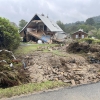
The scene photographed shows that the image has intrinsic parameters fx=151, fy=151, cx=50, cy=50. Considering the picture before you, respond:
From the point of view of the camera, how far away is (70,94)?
6.68 m

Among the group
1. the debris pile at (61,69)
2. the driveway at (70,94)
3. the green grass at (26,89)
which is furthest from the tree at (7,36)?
the driveway at (70,94)

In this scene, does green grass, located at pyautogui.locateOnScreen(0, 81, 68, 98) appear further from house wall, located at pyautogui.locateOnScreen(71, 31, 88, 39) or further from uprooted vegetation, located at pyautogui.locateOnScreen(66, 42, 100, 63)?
house wall, located at pyautogui.locateOnScreen(71, 31, 88, 39)

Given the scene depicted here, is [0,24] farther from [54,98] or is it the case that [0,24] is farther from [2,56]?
[54,98]

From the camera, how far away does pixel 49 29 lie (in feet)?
80.6

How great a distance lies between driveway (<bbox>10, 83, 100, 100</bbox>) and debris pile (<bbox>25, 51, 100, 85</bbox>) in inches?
35.1

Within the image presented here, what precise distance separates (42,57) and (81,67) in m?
3.40

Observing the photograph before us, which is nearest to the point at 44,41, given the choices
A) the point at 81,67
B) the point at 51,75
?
the point at 81,67

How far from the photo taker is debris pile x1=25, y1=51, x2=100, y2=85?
8.87 meters

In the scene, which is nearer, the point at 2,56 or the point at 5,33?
the point at 2,56

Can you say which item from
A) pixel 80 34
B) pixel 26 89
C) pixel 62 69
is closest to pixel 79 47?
pixel 62 69

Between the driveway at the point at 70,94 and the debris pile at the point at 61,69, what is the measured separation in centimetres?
89

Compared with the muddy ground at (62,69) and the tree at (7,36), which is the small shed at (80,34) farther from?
the tree at (7,36)

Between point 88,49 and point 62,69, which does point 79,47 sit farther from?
point 62,69

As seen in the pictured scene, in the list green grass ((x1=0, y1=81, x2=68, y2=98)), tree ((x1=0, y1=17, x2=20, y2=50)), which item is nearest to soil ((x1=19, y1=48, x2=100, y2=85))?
green grass ((x1=0, y1=81, x2=68, y2=98))
